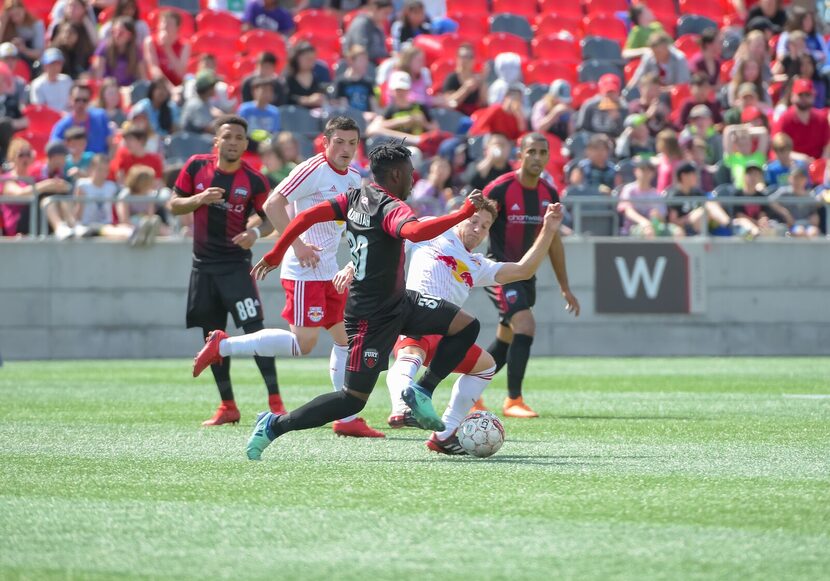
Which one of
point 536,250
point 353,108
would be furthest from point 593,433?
point 353,108

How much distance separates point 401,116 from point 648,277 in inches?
163

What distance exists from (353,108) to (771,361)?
6843 mm

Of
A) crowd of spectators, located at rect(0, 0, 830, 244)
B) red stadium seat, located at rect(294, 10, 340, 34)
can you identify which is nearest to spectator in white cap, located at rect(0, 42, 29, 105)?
crowd of spectators, located at rect(0, 0, 830, 244)

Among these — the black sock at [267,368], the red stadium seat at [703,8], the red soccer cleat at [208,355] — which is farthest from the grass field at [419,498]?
the red stadium seat at [703,8]

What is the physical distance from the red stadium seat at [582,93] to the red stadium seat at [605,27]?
8.24ft

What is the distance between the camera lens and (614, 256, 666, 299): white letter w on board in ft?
61.3

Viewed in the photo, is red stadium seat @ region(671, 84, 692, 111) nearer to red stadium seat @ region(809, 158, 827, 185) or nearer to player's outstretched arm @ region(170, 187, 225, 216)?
red stadium seat @ region(809, 158, 827, 185)

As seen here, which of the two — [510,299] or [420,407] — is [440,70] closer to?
[510,299]

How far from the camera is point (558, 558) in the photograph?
5219 millimetres

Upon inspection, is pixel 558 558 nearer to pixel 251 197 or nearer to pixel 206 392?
pixel 251 197

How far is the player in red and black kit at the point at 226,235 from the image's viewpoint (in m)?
10.7

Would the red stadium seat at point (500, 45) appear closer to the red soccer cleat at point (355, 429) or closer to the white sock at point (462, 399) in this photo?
the red soccer cleat at point (355, 429)

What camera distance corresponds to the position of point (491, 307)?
1875cm

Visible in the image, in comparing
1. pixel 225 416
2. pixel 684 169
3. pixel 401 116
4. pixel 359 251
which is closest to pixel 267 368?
pixel 225 416
